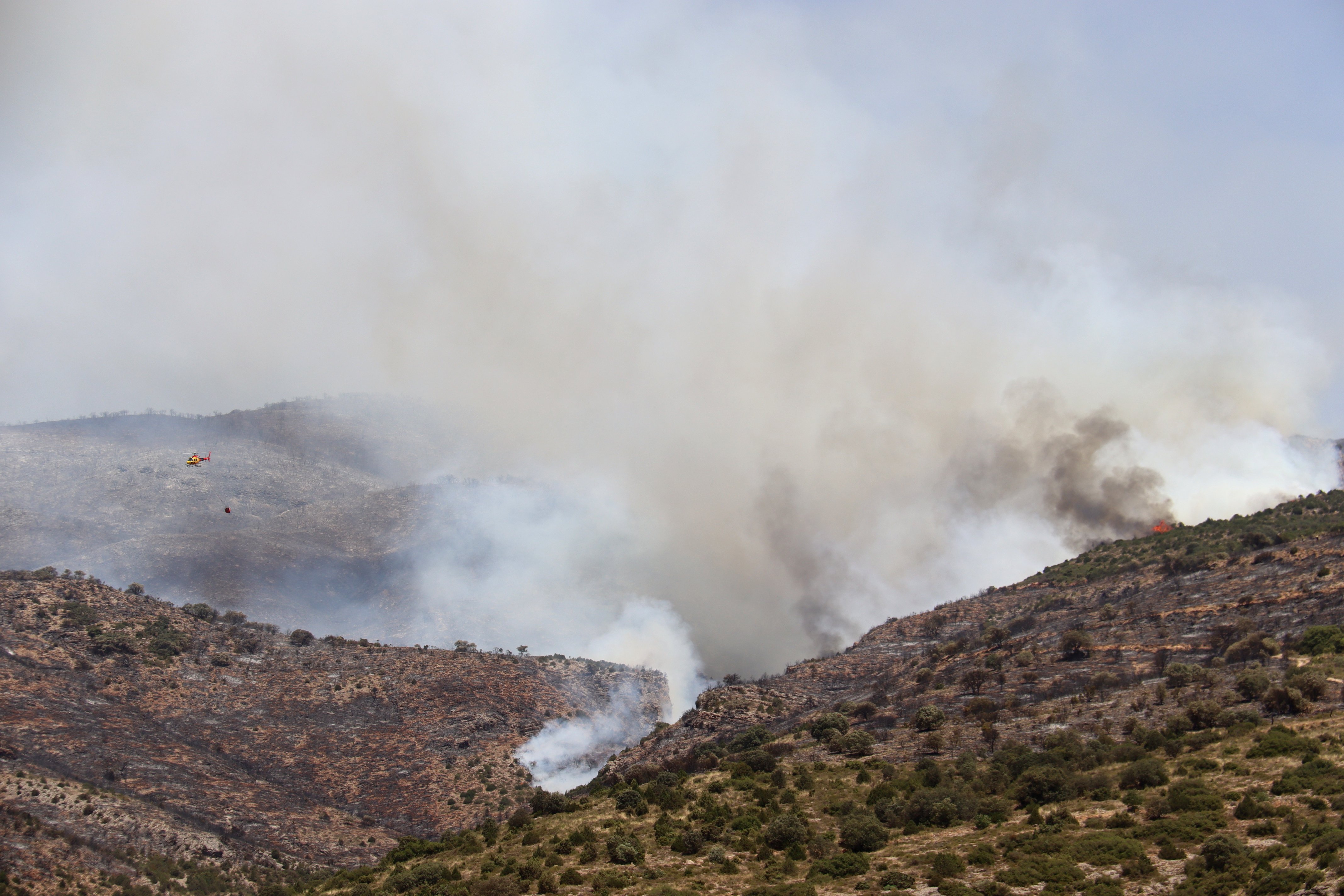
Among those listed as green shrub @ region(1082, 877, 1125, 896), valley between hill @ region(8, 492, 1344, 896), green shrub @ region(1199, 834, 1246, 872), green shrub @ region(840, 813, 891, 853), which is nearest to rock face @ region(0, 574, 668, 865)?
valley between hill @ region(8, 492, 1344, 896)

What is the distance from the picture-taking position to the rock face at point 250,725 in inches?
3354

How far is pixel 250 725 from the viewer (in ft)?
356

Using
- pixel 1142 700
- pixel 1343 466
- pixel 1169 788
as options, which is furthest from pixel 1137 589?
pixel 1343 466

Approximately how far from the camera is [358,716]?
115 metres

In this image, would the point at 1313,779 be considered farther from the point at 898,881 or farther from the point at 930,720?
the point at 930,720

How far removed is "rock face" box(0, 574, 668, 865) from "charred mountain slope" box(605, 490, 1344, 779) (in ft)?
77.8

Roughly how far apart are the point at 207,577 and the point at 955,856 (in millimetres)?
183646

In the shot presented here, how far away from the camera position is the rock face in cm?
8519

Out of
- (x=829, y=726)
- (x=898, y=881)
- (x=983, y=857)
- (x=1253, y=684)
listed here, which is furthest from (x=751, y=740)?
(x=1253, y=684)

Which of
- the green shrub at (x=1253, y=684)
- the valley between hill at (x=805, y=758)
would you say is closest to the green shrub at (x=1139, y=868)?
the valley between hill at (x=805, y=758)

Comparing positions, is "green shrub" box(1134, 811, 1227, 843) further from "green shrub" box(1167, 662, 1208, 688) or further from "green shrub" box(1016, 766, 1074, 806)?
"green shrub" box(1167, 662, 1208, 688)

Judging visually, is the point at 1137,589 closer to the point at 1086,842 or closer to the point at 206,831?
the point at 1086,842

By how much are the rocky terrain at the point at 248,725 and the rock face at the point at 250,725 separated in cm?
23

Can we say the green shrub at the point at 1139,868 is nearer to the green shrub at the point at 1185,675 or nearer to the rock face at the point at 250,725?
the green shrub at the point at 1185,675
